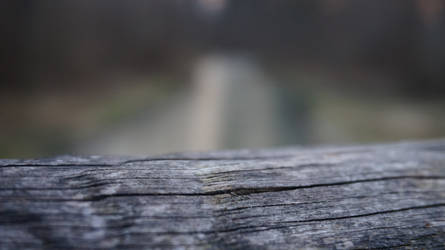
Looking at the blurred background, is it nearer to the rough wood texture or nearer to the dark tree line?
the dark tree line

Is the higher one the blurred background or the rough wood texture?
the blurred background

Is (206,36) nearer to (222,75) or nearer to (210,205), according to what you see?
(222,75)

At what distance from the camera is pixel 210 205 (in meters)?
0.52

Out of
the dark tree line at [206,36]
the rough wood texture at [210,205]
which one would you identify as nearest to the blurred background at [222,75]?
the dark tree line at [206,36]

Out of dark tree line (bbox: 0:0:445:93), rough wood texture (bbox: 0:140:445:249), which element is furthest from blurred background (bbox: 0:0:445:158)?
rough wood texture (bbox: 0:140:445:249)

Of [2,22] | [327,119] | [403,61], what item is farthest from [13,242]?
[403,61]

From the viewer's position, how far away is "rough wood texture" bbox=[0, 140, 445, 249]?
1.46ft

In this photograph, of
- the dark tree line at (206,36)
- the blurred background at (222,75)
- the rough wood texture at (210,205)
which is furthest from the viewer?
the blurred background at (222,75)

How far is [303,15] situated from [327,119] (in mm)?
1623

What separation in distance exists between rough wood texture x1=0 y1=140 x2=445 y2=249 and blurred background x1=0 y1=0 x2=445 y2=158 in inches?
137

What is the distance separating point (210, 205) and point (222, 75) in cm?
401

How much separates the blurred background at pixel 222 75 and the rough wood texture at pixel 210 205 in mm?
3478

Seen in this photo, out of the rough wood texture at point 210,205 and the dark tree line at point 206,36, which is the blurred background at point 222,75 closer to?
the dark tree line at point 206,36

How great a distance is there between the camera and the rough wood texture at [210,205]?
0.45 metres
